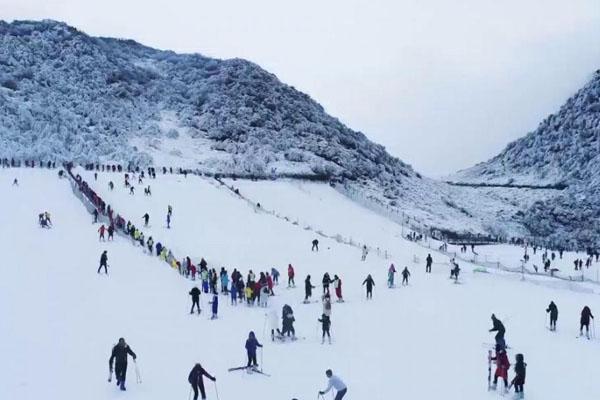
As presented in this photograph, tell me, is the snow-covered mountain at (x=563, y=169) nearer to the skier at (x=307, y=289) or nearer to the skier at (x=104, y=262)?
the skier at (x=307, y=289)

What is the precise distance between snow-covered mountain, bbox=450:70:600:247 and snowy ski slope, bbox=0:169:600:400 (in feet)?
146

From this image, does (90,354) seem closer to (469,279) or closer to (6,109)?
(469,279)

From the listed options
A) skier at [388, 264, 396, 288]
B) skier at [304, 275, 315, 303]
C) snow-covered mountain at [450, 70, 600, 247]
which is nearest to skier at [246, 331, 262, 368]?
skier at [304, 275, 315, 303]

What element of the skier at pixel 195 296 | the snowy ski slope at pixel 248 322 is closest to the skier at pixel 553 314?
the snowy ski slope at pixel 248 322

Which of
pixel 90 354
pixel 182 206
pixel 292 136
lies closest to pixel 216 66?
pixel 292 136

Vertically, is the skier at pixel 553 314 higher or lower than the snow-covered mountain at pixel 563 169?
lower

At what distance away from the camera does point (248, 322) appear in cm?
2069

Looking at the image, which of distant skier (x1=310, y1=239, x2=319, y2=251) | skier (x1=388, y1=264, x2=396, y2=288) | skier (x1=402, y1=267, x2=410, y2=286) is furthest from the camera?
distant skier (x1=310, y1=239, x2=319, y2=251)

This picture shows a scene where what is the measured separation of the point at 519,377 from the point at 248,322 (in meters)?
8.67

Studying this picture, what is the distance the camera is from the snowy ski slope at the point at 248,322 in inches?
594

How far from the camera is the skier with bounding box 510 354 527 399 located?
14.2m

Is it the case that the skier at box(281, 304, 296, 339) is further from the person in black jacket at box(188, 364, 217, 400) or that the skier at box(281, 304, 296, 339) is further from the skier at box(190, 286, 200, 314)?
the person in black jacket at box(188, 364, 217, 400)

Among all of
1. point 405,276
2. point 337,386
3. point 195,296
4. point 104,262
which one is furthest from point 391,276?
point 337,386

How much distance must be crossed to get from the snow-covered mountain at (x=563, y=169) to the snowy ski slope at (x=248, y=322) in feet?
146
